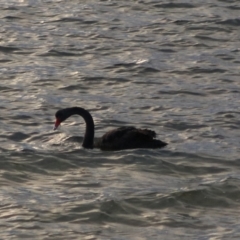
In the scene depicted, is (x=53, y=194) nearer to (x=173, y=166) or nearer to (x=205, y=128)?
(x=173, y=166)

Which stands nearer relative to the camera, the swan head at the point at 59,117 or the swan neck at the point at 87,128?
the swan neck at the point at 87,128

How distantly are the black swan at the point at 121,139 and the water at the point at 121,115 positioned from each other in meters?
0.12

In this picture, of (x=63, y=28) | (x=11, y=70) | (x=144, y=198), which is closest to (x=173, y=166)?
(x=144, y=198)

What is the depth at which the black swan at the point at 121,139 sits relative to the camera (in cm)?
1366

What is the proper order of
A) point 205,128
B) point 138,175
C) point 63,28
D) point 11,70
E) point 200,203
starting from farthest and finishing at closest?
point 63,28 → point 11,70 → point 205,128 → point 138,175 → point 200,203

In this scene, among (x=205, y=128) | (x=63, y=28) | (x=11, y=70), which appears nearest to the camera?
(x=205, y=128)

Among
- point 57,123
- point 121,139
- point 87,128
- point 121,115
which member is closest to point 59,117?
point 57,123

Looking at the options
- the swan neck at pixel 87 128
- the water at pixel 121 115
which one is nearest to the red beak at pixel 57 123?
the water at pixel 121 115

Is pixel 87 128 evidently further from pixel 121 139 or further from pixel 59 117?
pixel 121 139

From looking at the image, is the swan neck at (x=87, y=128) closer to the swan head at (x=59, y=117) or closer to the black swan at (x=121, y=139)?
the black swan at (x=121, y=139)

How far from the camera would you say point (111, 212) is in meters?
11.4

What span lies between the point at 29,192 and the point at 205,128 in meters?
3.48

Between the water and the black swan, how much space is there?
12cm

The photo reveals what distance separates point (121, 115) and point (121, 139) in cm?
158
